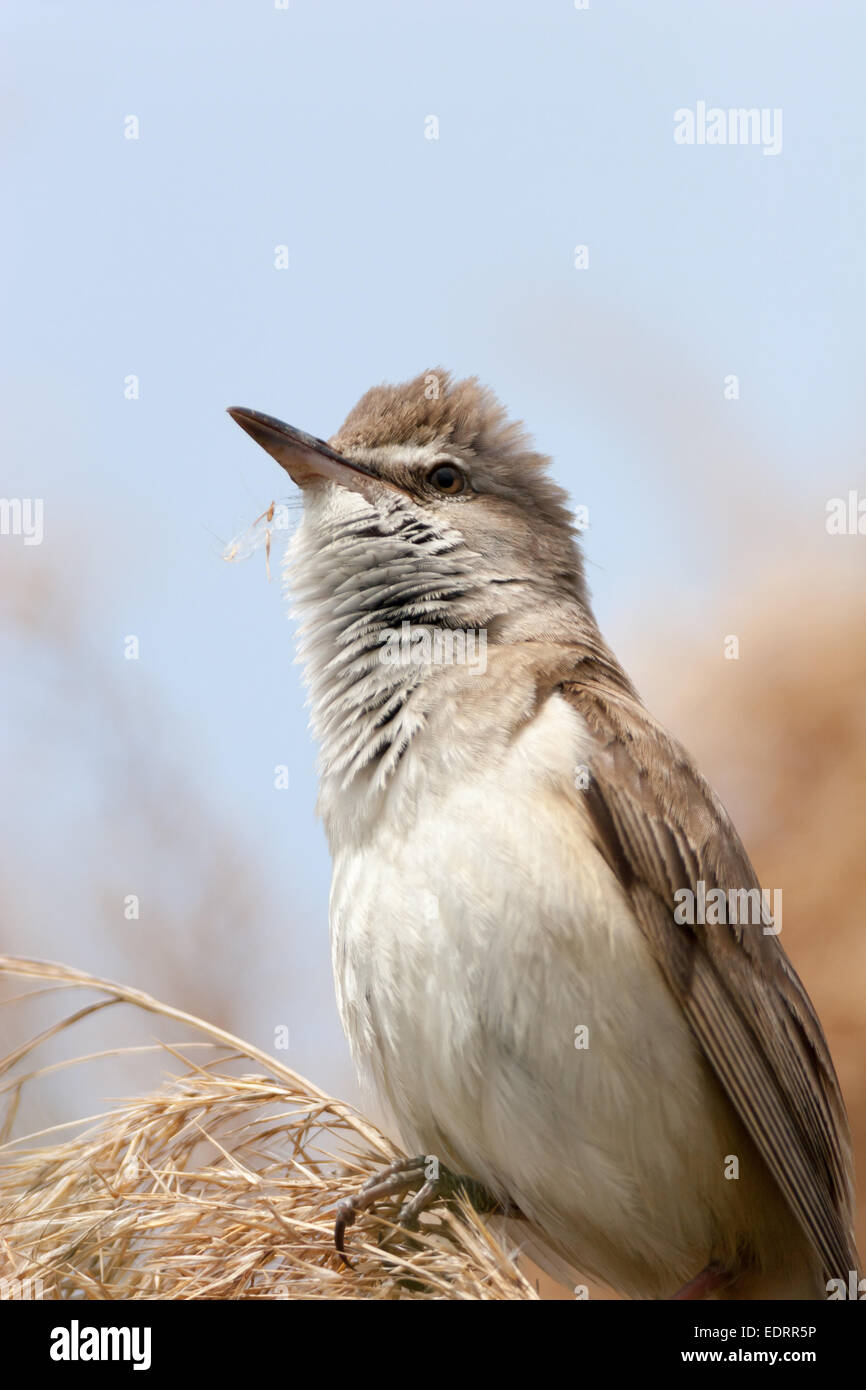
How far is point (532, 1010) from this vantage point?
2764 mm

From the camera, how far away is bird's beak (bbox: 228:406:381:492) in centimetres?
346

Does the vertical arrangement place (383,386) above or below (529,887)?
above

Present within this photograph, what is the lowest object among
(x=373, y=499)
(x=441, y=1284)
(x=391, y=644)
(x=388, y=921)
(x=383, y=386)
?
(x=441, y=1284)

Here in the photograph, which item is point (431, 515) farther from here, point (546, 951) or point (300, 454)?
point (546, 951)

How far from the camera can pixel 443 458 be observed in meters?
3.65

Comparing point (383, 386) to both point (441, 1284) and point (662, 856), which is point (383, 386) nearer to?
point (662, 856)

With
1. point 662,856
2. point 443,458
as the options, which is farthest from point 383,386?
point 662,856

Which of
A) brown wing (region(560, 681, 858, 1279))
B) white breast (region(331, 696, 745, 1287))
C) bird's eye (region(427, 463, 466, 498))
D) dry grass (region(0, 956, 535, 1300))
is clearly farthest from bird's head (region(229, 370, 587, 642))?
dry grass (region(0, 956, 535, 1300))

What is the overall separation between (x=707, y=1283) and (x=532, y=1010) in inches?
32.9

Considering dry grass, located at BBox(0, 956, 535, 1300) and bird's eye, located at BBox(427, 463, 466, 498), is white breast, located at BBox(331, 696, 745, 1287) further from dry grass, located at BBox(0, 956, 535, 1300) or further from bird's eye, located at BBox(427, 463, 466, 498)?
bird's eye, located at BBox(427, 463, 466, 498)

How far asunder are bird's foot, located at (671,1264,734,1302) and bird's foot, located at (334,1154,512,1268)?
0.46m

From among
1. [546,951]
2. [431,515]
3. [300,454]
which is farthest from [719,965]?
[300,454]

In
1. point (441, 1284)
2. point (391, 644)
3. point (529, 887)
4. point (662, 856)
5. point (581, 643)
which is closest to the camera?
point (441, 1284)
